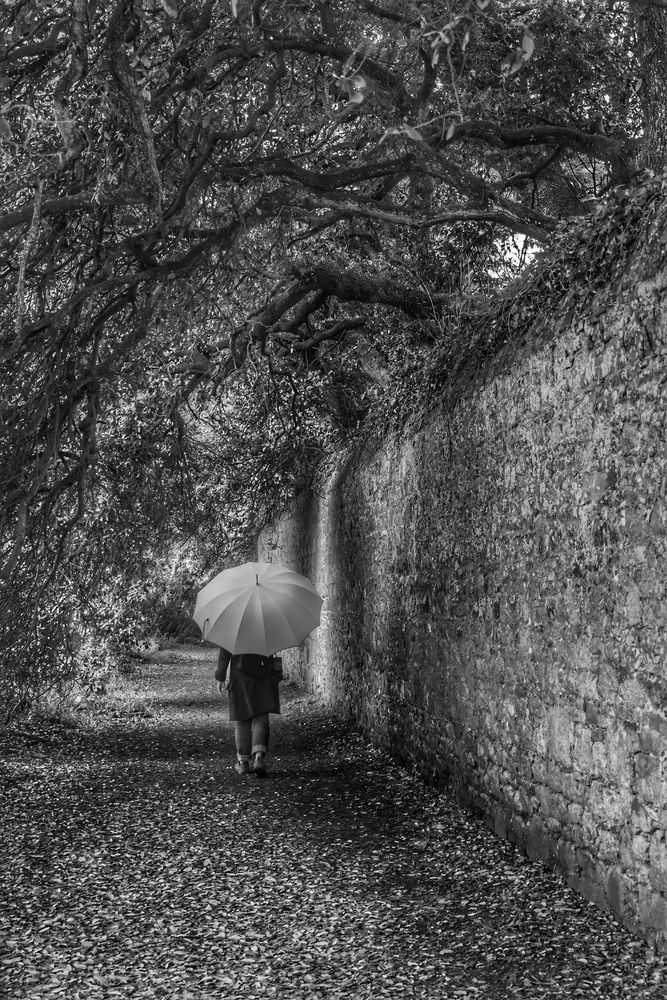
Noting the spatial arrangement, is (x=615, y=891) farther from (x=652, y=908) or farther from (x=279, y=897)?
(x=279, y=897)

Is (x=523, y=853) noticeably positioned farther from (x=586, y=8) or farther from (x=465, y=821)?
(x=586, y=8)

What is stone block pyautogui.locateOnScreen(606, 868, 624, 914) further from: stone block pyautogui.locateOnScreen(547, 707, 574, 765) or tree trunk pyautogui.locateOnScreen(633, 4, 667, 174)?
tree trunk pyautogui.locateOnScreen(633, 4, 667, 174)

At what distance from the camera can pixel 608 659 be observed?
15.5ft

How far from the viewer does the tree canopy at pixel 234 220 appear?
255 inches

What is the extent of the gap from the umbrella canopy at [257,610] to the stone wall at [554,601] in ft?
2.95

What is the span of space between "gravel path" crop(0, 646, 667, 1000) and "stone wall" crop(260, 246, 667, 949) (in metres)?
0.29

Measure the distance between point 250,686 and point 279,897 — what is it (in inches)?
131

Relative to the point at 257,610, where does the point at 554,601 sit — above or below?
above

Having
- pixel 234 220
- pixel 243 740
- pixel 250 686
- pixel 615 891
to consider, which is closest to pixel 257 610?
pixel 250 686

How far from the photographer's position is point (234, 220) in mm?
7965

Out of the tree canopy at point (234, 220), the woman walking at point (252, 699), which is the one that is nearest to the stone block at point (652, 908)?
the tree canopy at point (234, 220)

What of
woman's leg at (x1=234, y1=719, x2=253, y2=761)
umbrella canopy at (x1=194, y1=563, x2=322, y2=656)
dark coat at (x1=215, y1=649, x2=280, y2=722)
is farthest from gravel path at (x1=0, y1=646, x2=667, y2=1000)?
umbrella canopy at (x1=194, y1=563, x2=322, y2=656)

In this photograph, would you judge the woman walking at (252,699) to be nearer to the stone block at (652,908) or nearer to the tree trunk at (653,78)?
the stone block at (652,908)

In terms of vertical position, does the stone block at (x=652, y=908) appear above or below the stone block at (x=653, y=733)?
below
